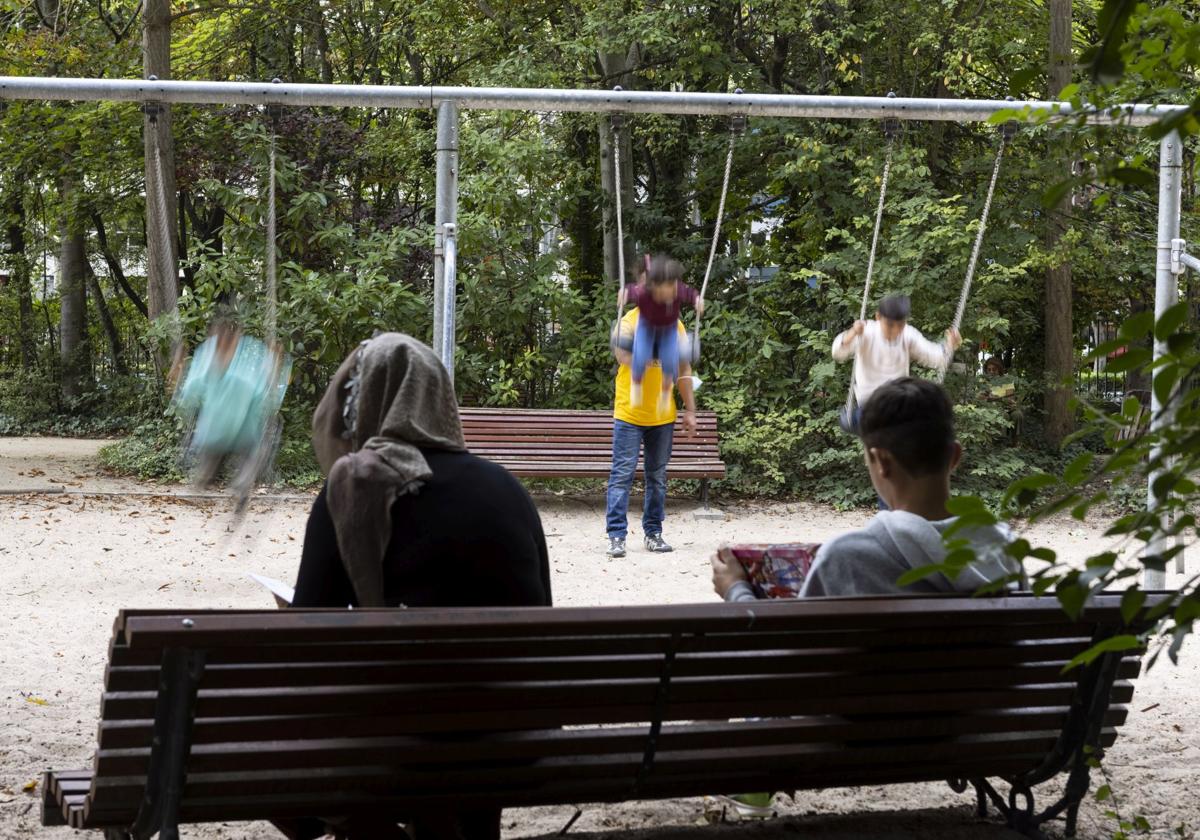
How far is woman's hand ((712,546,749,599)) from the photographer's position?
3.59 metres

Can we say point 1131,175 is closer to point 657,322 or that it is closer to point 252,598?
point 252,598

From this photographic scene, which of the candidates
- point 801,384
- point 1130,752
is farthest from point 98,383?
point 1130,752

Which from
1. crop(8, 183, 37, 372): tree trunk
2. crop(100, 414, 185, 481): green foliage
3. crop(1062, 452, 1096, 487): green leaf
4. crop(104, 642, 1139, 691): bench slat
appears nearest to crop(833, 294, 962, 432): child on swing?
crop(104, 642, 1139, 691): bench slat

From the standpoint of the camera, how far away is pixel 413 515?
3.21 meters

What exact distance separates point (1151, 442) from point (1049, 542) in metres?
9.58

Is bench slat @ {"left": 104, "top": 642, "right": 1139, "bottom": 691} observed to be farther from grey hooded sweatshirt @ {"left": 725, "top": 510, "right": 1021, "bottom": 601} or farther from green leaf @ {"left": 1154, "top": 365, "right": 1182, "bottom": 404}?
green leaf @ {"left": 1154, "top": 365, "right": 1182, "bottom": 404}

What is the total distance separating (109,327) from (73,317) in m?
0.72

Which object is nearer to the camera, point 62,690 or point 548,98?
point 62,690

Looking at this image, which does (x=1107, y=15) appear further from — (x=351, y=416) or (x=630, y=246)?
(x=630, y=246)

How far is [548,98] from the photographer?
26.6ft

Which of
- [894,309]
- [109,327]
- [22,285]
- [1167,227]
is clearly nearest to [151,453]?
[109,327]

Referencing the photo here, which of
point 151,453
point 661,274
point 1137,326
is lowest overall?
point 151,453

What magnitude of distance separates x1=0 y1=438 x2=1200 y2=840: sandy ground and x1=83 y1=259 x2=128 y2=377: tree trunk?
5.38 metres

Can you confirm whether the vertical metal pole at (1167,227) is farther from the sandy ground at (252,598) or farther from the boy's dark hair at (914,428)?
the boy's dark hair at (914,428)
